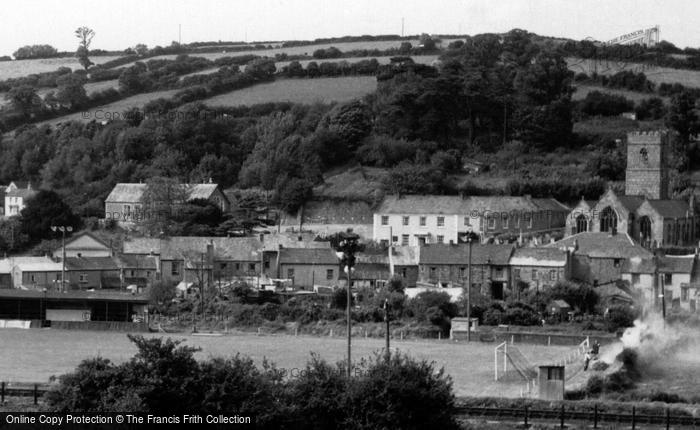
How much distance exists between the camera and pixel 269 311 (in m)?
50.5

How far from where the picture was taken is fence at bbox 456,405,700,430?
2871cm

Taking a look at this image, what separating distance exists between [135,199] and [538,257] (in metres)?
23.3

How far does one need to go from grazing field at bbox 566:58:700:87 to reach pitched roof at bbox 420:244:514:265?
1358 inches

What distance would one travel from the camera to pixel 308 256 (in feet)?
181

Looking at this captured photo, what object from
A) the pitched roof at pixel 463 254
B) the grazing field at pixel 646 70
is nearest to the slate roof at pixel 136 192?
the pitched roof at pixel 463 254

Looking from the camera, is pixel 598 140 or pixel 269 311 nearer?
pixel 269 311

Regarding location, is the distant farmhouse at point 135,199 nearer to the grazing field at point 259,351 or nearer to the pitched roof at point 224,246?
the pitched roof at point 224,246

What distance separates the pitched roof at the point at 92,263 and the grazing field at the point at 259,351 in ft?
26.4

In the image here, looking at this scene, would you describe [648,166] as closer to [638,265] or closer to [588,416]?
[638,265]

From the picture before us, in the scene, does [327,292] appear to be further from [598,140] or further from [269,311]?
[598,140]

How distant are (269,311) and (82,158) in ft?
105

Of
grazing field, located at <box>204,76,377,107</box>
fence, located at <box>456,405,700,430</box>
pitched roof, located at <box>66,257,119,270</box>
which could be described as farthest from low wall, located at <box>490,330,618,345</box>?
grazing field, located at <box>204,76,377,107</box>

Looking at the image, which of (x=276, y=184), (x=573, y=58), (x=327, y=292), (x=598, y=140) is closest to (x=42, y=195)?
(x=276, y=184)

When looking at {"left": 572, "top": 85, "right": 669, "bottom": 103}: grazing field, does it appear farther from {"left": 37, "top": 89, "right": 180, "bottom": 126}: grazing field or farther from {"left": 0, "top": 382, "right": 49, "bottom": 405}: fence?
{"left": 0, "top": 382, "right": 49, "bottom": 405}: fence
